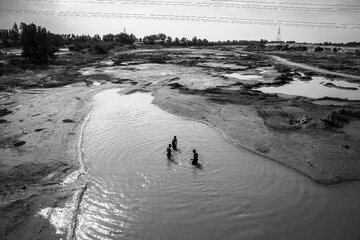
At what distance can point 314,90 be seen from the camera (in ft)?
106

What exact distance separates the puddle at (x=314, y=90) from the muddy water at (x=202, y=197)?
17.8m

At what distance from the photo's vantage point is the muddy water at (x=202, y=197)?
949 centimetres

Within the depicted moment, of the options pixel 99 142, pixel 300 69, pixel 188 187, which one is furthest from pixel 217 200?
pixel 300 69

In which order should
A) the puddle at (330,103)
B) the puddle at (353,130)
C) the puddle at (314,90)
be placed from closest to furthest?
the puddle at (353,130) → the puddle at (330,103) → the puddle at (314,90)

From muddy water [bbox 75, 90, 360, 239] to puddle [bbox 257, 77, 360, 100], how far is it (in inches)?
703

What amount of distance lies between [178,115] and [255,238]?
46.1 ft

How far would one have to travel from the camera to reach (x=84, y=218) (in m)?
9.82

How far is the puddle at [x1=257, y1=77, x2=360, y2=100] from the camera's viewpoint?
29.7 m

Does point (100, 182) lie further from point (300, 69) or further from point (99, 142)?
point (300, 69)

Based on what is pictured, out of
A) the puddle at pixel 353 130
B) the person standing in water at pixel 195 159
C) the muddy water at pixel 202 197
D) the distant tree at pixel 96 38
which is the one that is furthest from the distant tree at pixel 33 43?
the distant tree at pixel 96 38

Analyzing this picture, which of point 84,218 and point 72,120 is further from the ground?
point 72,120

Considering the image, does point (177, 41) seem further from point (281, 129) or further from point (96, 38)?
point (281, 129)

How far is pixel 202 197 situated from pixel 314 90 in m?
27.3

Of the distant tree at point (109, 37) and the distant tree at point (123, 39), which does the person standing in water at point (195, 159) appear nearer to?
the distant tree at point (123, 39)
